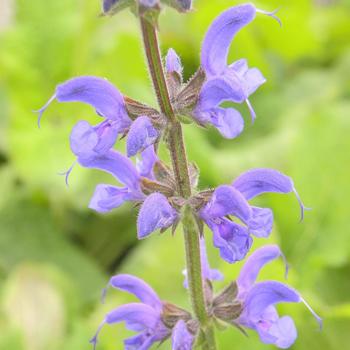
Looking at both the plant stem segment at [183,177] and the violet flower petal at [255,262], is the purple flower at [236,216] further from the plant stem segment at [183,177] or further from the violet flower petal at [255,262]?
the violet flower petal at [255,262]

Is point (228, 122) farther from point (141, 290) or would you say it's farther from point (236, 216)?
point (141, 290)

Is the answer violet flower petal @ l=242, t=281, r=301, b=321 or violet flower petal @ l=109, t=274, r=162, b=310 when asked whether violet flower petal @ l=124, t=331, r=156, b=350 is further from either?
violet flower petal @ l=242, t=281, r=301, b=321

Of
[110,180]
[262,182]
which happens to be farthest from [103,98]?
[110,180]

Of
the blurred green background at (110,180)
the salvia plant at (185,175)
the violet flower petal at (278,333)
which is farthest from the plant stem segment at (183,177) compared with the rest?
the blurred green background at (110,180)

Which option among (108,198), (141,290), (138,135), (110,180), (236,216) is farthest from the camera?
(110,180)

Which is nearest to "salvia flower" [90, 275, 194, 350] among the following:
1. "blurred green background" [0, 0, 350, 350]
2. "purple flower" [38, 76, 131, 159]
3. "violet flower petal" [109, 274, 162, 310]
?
"violet flower petal" [109, 274, 162, 310]

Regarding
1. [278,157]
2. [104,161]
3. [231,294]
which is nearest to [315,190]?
[278,157]

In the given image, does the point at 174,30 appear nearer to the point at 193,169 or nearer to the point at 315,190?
the point at 315,190
